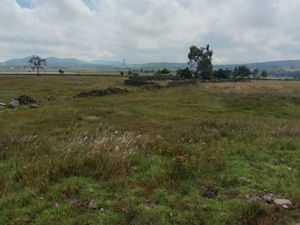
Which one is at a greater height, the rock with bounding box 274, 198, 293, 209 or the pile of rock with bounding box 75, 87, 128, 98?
the rock with bounding box 274, 198, 293, 209

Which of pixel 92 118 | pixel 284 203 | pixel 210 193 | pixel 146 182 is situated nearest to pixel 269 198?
pixel 284 203

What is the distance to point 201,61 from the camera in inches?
4582

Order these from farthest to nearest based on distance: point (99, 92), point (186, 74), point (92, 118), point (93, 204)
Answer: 1. point (186, 74)
2. point (99, 92)
3. point (92, 118)
4. point (93, 204)

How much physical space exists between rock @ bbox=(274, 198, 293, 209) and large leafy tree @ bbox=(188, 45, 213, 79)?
340 ft

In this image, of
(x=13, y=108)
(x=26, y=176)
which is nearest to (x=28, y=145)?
(x=26, y=176)

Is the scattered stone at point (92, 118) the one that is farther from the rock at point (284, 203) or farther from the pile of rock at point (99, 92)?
the rock at point (284, 203)

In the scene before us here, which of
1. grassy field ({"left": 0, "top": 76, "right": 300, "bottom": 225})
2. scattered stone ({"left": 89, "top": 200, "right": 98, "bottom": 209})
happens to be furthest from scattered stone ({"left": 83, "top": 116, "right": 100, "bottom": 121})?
scattered stone ({"left": 89, "top": 200, "right": 98, "bottom": 209})

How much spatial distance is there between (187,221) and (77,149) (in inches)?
161

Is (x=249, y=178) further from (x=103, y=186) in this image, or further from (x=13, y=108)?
(x=13, y=108)

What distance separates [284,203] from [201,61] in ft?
365

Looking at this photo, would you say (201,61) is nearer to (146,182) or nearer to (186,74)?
(186,74)

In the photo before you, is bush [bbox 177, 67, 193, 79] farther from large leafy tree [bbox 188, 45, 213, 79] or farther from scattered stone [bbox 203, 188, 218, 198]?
scattered stone [bbox 203, 188, 218, 198]

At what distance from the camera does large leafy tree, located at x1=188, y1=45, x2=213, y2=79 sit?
111 metres

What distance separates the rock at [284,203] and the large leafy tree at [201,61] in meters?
104
